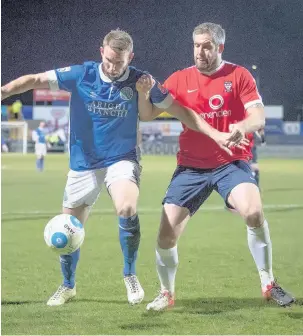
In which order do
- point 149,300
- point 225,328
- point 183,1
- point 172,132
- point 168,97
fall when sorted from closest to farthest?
point 225,328 < point 168,97 < point 149,300 < point 183,1 < point 172,132

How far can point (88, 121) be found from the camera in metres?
4.62

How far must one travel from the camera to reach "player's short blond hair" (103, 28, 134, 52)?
4234 millimetres

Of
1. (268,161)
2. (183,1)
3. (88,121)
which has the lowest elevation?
(268,161)

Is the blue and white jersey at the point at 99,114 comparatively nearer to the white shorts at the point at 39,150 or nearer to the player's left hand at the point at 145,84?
the player's left hand at the point at 145,84

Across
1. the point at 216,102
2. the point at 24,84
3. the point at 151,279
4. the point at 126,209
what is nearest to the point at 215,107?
the point at 216,102

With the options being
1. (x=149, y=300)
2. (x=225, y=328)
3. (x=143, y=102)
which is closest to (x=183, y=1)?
(x=143, y=102)

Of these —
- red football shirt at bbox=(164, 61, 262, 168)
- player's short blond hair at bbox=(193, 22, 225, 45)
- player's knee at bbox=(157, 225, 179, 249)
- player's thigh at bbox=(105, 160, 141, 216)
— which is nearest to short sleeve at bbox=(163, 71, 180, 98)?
red football shirt at bbox=(164, 61, 262, 168)

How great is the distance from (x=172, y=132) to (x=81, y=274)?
81.2 feet

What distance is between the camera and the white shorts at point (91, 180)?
466 centimetres

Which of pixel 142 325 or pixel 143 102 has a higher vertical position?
pixel 143 102

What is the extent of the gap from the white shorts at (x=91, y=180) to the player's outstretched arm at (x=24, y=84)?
24.3 inches

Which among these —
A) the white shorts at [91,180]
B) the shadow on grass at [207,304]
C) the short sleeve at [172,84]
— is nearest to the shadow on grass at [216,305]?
the shadow on grass at [207,304]

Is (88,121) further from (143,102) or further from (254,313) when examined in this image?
(254,313)

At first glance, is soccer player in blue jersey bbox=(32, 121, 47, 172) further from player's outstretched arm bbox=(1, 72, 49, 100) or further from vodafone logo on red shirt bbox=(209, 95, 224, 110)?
vodafone logo on red shirt bbox=(209, 95, 224, 110)
